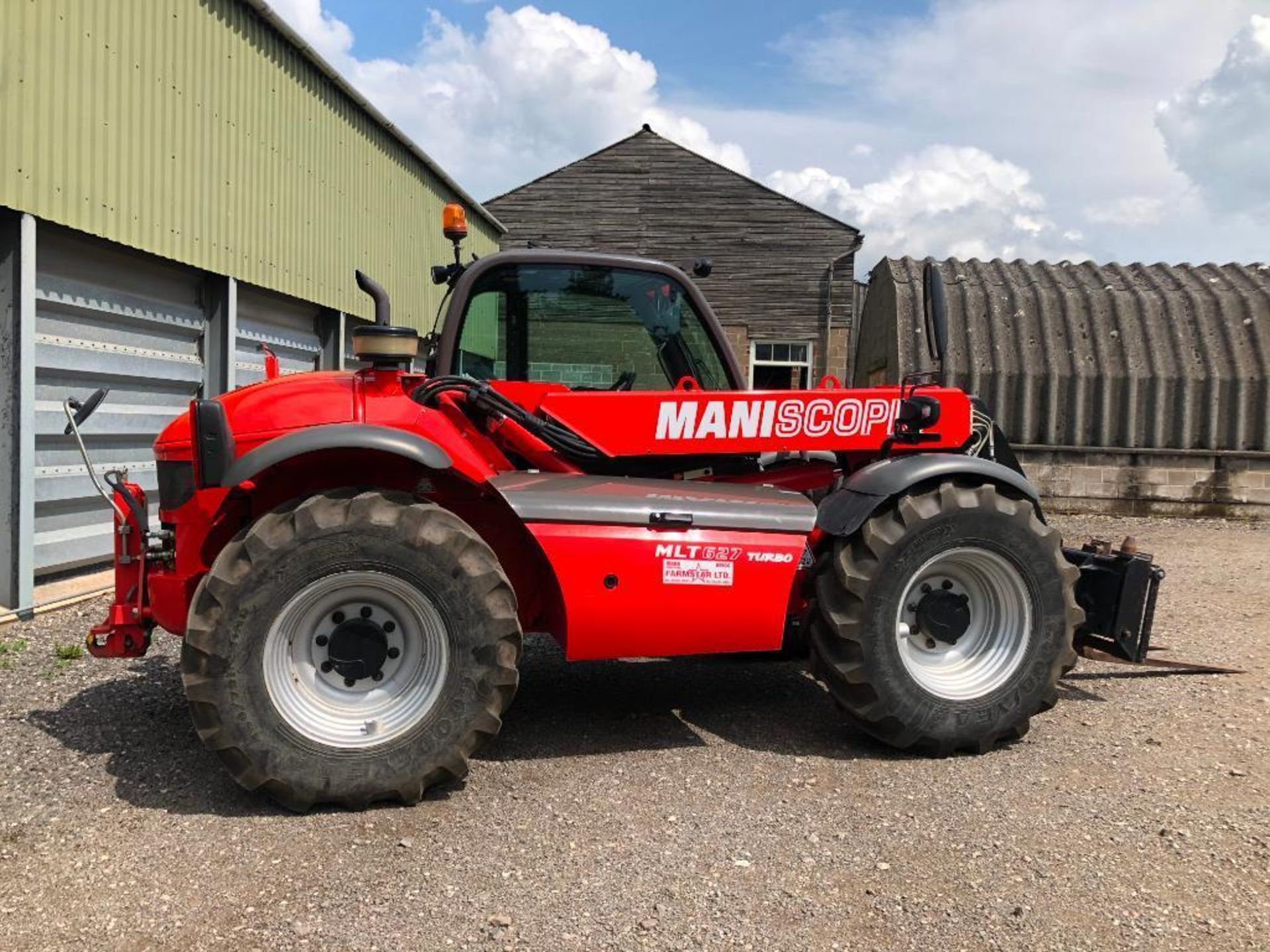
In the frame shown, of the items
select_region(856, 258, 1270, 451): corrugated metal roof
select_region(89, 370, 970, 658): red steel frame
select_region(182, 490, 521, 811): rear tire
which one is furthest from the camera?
select_region(856, 258, 1270, 451): corrugated metal roof

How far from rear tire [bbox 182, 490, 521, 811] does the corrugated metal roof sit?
12.0 meters

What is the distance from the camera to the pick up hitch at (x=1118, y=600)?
4.71 metres

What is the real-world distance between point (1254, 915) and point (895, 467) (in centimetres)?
206

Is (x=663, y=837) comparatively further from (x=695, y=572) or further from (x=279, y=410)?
(x=279, y=410)

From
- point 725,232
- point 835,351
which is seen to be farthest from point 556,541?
point 725,232

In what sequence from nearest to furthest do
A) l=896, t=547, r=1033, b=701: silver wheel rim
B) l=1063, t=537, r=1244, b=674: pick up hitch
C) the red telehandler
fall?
1. the red telehandler
2. l=896, t=547, r=1033, b=701: silver wheel rim
3. l=1063, t=537, r=1244, b=674: pick up hitch

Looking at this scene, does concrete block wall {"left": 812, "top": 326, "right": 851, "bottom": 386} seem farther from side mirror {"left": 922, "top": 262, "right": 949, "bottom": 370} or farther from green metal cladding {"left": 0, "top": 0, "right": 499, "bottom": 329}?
side mirror {"left": 922, "top": 262, "right": 949, "bottom": 370}

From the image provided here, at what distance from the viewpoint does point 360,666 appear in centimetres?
369

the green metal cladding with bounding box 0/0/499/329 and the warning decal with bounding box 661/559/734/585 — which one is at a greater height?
the green metal cladding with bounding box 0/0/499/329

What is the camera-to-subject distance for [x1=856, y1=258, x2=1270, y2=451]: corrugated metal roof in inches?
541

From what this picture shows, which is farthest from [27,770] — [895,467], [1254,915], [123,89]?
[123,89]

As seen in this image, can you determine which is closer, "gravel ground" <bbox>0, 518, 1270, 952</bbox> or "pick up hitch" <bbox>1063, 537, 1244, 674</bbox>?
"gravel ground" <bbox>0, 518, 1270, 952</bbox>

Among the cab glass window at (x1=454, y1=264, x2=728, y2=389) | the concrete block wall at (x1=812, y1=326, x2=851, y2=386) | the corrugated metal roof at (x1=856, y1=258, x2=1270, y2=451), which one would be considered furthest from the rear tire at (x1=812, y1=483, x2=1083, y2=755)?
the concrete block wall at (x1=812, y1=326, x2=851, y2=386)

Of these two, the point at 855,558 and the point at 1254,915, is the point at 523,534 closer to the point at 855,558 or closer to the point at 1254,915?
the point at 855,558
